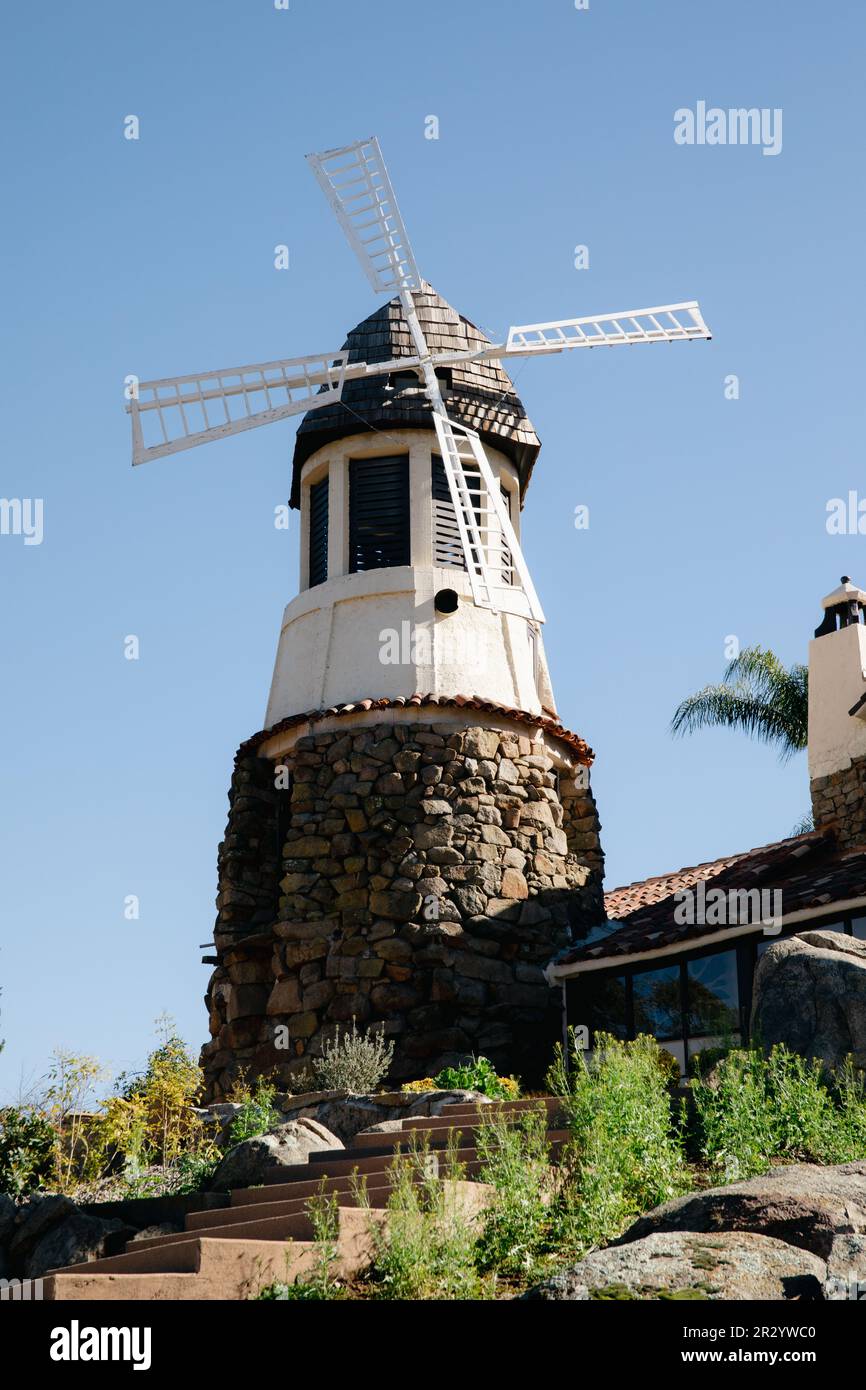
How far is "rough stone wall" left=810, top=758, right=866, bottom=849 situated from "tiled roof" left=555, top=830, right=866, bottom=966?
0.28m

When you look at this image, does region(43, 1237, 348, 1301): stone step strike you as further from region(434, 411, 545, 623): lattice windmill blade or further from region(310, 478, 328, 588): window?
region(310, 478, 328, 588): window

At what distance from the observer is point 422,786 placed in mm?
18844

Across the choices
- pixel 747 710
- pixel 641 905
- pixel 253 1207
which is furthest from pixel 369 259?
pixel 253 1207

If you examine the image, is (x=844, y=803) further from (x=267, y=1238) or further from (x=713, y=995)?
(x=267, y=1238)

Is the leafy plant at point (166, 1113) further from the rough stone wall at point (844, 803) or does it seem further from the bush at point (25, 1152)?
the rough stone wall at point (844, 803)

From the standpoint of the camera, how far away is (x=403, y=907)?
59.5 feet

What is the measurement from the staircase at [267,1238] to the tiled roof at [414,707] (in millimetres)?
7856

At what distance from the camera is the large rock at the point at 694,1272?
24.0ft

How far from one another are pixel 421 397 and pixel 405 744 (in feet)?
16.4

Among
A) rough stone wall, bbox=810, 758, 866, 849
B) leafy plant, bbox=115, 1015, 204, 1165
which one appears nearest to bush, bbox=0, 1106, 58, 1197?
leafy plant, bbox=115, 1015, 204, 1165

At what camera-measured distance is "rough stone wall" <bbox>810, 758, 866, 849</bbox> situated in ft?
64.2

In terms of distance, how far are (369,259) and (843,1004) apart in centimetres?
1407

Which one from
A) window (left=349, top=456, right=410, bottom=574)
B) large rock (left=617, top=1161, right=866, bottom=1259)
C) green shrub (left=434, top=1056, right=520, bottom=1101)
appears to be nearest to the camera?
large rock (left=617, top=1161, right=866, bottom=1259)

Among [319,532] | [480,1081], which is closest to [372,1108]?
[480,1081]
